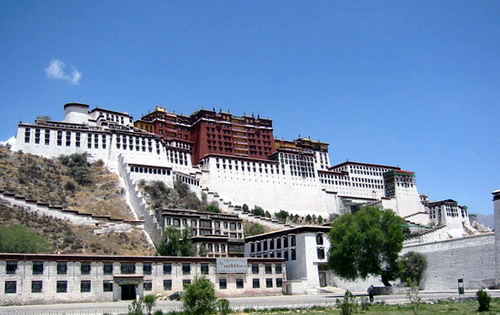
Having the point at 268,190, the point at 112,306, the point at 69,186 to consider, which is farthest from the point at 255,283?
the point at 268,190

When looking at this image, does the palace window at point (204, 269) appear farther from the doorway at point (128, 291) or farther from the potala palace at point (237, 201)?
the doorway at point (128, 291)

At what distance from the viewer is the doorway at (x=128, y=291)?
43.8 metres

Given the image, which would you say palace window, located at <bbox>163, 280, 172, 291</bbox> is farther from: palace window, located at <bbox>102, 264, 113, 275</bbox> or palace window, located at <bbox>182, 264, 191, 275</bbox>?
palace window, located at <bbox>102, 264, 113, 275</bbox>

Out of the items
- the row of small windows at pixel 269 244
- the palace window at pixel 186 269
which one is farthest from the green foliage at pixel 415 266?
the palace window at pixel 186 269

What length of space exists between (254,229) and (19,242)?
118ft

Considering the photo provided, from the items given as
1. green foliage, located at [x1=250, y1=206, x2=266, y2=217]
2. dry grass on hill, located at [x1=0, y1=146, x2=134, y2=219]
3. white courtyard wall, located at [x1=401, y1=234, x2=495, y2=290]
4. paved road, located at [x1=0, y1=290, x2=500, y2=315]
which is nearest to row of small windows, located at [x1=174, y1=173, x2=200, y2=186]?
dry grass on hill, located at [x1=0, y1=146, x2=134, y2=219]

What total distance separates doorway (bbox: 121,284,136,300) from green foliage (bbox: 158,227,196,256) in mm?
12556

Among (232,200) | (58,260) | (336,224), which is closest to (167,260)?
(58,260)

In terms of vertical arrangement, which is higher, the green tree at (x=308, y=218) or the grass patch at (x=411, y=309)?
the green tree at (x=308, y=218)

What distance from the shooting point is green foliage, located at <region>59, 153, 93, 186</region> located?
262ft

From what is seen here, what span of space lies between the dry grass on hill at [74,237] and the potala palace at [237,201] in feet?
5.86

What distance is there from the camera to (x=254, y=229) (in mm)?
77812

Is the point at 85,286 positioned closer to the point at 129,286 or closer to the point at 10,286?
the point at 129,286

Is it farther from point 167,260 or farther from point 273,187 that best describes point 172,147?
point 167,260
